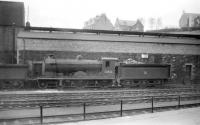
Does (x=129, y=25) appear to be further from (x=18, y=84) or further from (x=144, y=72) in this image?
(x=18, y=84)

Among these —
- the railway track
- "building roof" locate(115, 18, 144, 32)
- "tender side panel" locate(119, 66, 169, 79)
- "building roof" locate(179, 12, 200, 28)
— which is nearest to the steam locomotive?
"tender side panel" locate(119, 66, 169, 79)

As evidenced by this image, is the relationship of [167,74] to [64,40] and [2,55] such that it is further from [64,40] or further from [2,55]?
[2,55]

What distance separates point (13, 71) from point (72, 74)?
5.12 metres

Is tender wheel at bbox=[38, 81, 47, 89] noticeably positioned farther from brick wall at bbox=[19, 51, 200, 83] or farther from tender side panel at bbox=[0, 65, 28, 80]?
brick wall at bbox=[19, 51, 200, 83]

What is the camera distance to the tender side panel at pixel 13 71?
65.9ft

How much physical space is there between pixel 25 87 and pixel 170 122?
15.7 metres

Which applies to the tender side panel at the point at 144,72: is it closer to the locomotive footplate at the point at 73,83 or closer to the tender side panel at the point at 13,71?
the locomotive footplate at the point at 73,83

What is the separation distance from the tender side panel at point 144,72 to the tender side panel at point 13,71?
887cm

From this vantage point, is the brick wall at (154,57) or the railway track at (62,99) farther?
the brick wall at (154,57)

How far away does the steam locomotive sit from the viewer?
20266 millimetres

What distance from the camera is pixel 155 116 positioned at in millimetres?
9789

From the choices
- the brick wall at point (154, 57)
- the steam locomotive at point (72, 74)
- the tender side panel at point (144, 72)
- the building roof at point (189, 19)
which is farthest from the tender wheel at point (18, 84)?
the building roof at point (189, 19)

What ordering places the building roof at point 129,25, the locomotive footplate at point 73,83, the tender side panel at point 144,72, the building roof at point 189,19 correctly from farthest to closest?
1. the building roof at point 129,25
2. the building roof at point 189,19
3. the tender side panel at point 144,72
4. the locomotive footplate at point 73,83

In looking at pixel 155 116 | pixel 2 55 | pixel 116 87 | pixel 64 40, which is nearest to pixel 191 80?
pixel 116 87
